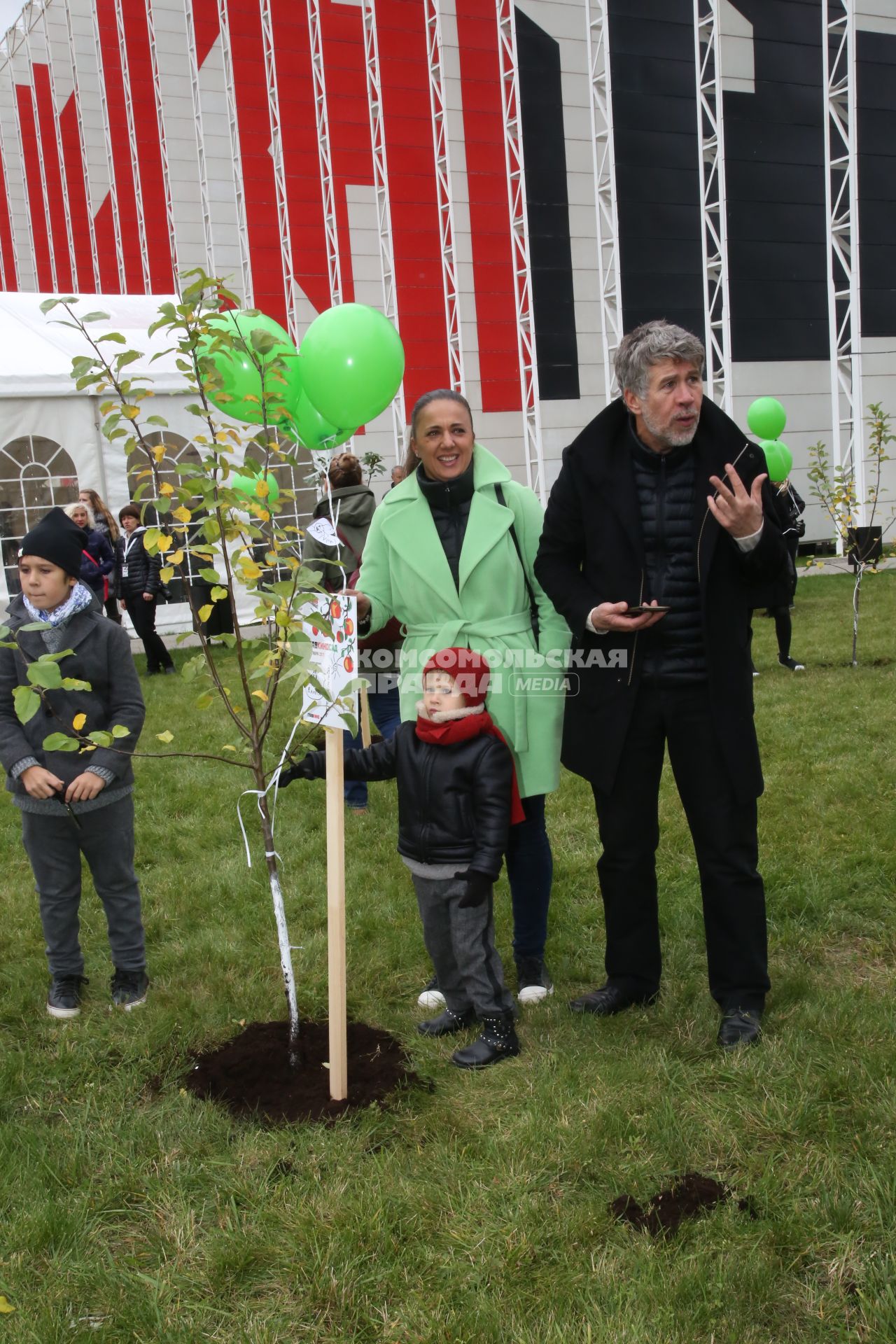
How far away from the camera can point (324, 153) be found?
22.3 metres

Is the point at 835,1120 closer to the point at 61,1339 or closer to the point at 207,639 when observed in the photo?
the point at 61,1339

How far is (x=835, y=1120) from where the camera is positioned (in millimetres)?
2562

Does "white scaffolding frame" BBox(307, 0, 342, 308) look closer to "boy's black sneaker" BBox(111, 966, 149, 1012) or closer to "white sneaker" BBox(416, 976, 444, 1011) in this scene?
"boy's black sneaker" BBox(111, 966, 149, 1012)

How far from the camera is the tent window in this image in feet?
34.1

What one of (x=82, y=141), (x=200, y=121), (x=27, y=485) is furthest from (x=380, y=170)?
(x=27, y=485)

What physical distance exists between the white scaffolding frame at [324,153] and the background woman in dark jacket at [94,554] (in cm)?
1351

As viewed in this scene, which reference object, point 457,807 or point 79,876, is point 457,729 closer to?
point 457,807

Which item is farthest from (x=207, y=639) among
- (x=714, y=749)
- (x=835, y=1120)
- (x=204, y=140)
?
(x=204, y=140)

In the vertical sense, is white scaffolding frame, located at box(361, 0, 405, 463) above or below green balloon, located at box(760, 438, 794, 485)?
above

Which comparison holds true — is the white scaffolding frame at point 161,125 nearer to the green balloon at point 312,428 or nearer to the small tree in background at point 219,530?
the green balloon at point 312,428

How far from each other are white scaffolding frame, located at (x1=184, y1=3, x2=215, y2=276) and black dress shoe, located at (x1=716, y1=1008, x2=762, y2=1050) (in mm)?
23785

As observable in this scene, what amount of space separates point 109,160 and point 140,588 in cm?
2269

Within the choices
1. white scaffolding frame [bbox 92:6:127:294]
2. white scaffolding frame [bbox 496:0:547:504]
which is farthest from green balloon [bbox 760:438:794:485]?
white scaffolding frame [bbox 92:6:127:294]

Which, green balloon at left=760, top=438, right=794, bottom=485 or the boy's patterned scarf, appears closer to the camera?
the boy's patterned scarf
